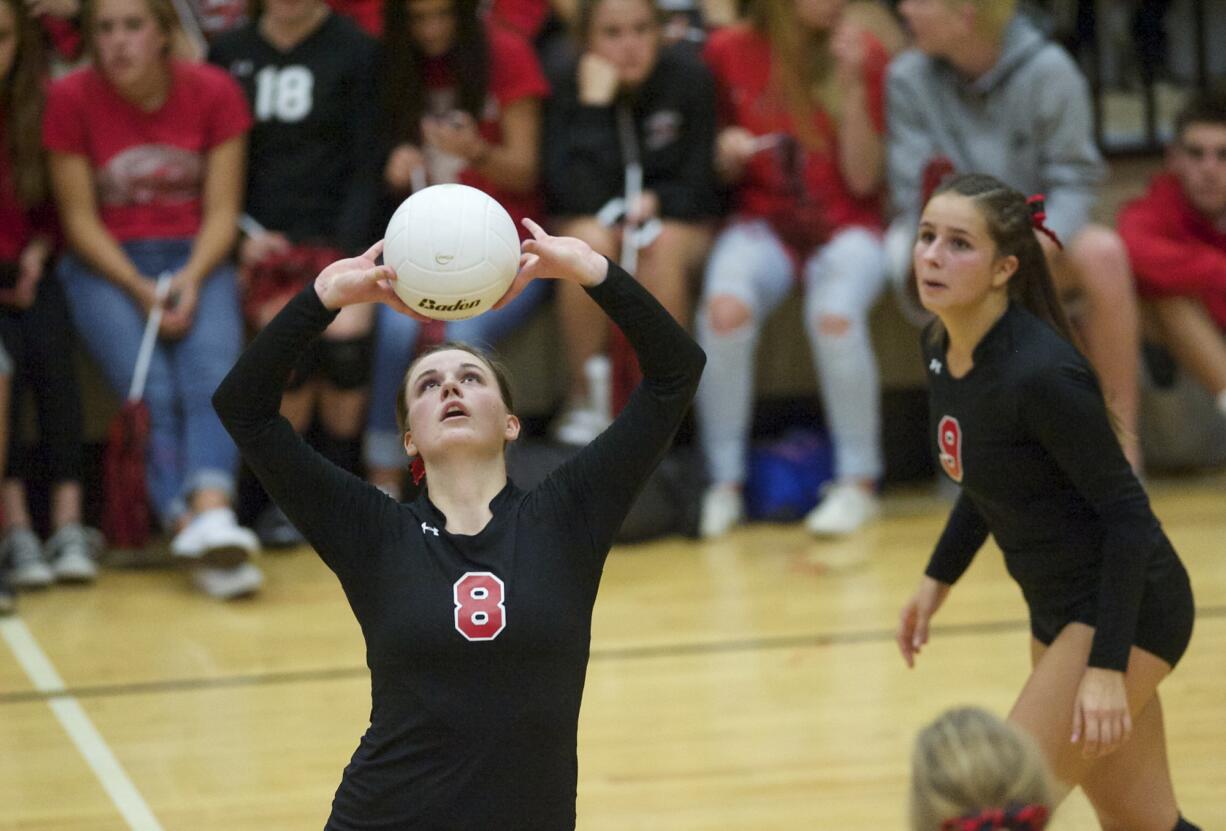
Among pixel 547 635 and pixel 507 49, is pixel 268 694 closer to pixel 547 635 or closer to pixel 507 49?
pixel 547 635

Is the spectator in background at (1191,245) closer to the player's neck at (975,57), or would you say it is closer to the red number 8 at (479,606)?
the player's neck at (975,57)

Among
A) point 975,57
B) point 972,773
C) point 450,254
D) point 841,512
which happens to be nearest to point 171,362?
point 841,512

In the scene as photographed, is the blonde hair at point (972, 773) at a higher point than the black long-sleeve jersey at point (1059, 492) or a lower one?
higher

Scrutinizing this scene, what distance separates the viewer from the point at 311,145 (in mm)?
5617

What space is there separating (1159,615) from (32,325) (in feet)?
12.1

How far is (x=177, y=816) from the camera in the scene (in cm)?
347

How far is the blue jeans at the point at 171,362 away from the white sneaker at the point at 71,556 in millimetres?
253

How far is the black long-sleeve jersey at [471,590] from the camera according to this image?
93.7 inches

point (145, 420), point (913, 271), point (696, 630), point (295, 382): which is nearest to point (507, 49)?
point (295, 382)

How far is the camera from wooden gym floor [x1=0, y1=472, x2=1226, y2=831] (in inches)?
139

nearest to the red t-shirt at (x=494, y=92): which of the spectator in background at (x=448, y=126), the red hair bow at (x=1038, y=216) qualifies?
the spectator in background at (x=448, y=126)

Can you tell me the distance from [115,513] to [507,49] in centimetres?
198

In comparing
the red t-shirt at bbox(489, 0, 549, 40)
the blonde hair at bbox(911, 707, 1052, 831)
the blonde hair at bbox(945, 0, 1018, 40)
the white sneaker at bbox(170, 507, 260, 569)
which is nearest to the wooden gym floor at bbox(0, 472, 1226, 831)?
the white sneaker at bbox(170, 507, 260, 569)

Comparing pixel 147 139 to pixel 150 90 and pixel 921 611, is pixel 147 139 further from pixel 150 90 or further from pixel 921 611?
pixel 921 611
